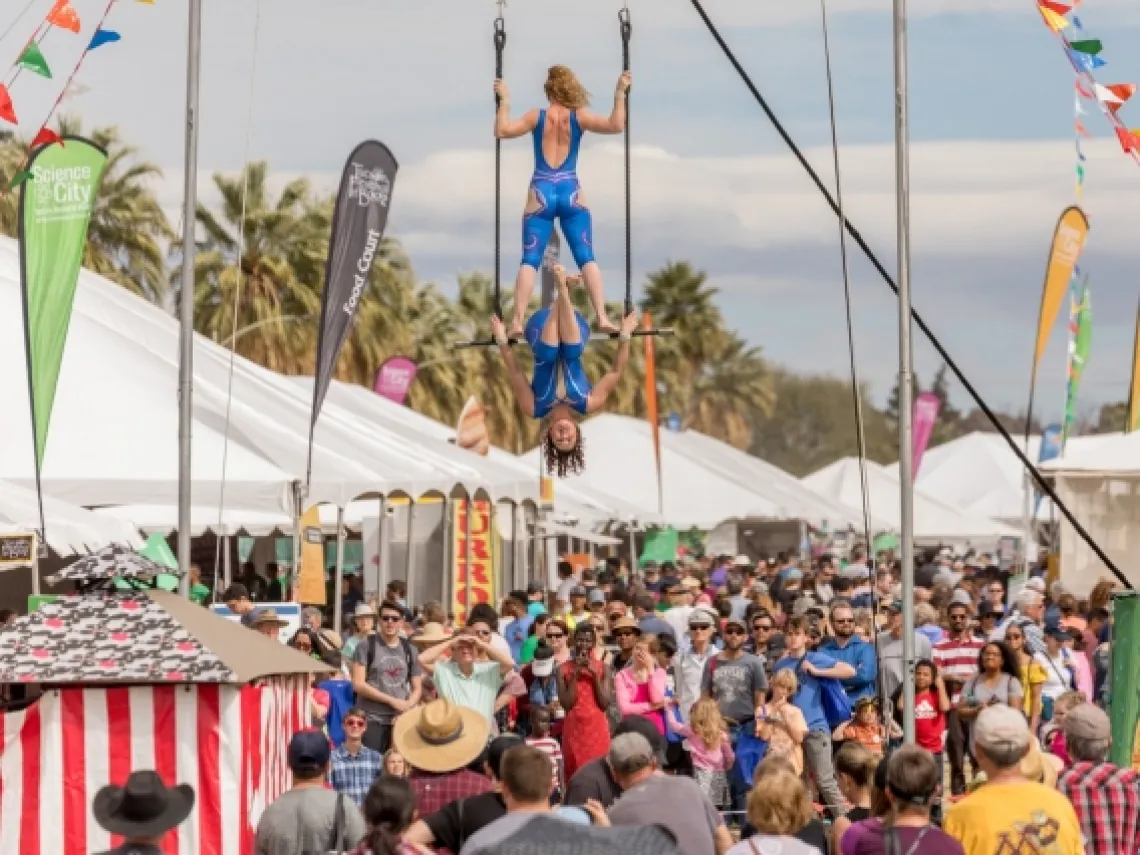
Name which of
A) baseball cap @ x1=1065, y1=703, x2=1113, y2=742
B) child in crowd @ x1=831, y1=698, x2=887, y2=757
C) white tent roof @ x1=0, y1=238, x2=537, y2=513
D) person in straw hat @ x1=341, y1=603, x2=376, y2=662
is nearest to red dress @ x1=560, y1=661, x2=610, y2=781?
child in crowd @ x1=831, y1=698, x2=887, y2=757

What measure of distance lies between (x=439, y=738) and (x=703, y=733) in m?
4.02

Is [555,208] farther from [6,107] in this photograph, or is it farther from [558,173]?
[6,107]

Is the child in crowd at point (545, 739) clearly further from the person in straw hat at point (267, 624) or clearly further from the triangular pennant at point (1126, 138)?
the triangular pennant at point (1126, 138)

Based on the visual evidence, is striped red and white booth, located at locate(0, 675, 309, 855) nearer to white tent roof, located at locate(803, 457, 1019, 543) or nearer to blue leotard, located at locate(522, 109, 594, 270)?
blue leotard, located at locate(522, 109, 594, 270)

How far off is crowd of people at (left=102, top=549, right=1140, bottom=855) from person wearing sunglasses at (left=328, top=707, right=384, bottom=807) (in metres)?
0.02

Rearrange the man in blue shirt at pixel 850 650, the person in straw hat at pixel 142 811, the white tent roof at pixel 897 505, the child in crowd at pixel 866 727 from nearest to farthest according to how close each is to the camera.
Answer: the person in straw hat at pixel 142 811 < the child in crowd at pixel 866 727 < the man in blue shirt at pixel 850 650 < the white tent roof at pixel 897 505

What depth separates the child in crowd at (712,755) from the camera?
13.0 meters

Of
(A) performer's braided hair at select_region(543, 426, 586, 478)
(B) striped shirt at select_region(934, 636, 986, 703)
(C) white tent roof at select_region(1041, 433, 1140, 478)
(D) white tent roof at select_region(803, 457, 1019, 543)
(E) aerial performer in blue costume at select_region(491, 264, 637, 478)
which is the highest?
(E) aerial performer in blue costume at select_region(491, 264, 637, 478)

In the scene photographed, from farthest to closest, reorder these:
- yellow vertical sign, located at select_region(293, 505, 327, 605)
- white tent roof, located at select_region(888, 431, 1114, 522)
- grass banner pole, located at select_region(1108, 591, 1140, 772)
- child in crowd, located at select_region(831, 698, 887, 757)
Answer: white tent roof, located at select_region(888, 431, 1114, 522) → yellow vertical sign, located at select_region(293, 505, 327, 605) → child in crowd, located at select_region(831, 698, 887, 757) → grass banner pole, located at select_region(1108, 591, 1140, 772)

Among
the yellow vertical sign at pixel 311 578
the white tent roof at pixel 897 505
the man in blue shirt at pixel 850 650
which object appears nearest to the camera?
the man in blue shirt at pixel 850 650

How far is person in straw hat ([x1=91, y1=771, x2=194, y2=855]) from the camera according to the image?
6.46 meters

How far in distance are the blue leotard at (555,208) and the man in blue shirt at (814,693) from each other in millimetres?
2994

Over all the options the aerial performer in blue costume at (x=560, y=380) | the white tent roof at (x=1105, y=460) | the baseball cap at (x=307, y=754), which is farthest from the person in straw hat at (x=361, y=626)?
the white tent roof at (x=1105, y=460)

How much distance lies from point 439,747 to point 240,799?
124 cm
